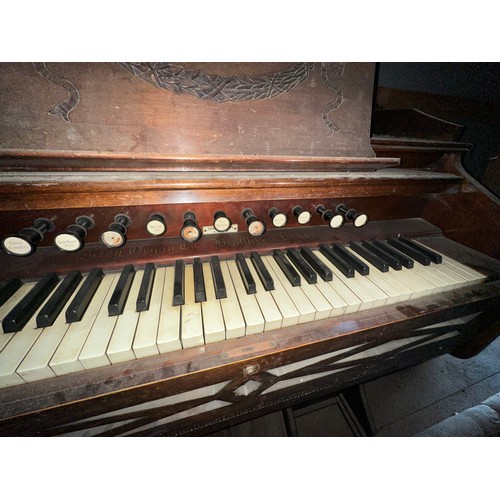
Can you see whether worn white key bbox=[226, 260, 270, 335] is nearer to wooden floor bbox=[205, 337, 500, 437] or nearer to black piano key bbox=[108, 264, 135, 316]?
black piano key bbox=[108, 264, 135, 316]

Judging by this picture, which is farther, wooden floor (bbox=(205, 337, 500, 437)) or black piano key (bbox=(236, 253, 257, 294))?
wooden floor (bbox=(205, 337, 500, 437))

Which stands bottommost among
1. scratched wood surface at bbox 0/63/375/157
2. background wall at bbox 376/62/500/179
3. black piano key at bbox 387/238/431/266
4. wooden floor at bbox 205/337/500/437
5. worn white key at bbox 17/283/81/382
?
wooden floor at bbox 205/337/500/437

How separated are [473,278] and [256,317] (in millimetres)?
1439

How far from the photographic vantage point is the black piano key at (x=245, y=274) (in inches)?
46.3

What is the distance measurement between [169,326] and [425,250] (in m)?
1.78

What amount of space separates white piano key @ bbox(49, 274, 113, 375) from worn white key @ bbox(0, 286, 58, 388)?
112mm

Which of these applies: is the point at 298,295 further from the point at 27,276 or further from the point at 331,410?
the point at 331,410

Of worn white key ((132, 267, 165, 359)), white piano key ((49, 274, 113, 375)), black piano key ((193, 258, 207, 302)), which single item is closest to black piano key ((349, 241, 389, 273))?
black piano key ((193, 258, 207, 302))

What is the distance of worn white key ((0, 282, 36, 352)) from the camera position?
902 millimetres

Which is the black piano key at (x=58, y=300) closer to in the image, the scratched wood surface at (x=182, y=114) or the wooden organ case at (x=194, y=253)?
the wooden organ case at (x=194, y=253)

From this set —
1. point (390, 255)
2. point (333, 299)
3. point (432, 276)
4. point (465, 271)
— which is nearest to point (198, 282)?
point (333, 299)

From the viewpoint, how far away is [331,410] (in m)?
2.12

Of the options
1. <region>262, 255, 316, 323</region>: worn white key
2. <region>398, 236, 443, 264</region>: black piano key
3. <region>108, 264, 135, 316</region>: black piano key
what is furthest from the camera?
<region>398, 236, 443, 264</region>: black piano key

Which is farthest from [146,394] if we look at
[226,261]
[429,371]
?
[429,371]
